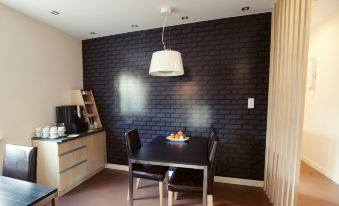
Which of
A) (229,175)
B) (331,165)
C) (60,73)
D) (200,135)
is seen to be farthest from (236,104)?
(60,73)

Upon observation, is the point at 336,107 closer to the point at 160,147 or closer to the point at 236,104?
the point at 236,104

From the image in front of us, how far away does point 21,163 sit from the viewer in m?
1.54

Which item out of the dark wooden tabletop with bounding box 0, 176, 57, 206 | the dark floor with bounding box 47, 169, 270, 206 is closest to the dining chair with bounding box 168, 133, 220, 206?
the dark floor with bounding box 47, 169, 270, 206

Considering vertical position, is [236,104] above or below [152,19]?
below

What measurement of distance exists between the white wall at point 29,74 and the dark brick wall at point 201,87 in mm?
642

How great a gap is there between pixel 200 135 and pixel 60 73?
8.54 feet

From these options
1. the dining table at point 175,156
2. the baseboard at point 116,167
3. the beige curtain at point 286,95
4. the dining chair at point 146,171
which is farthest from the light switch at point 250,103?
the baseboard at point 116,167

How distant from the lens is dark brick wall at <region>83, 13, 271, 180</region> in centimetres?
263

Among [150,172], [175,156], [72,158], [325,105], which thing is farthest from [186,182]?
[325,105]

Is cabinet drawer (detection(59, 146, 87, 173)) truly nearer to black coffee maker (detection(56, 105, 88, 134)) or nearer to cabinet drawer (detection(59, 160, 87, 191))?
cabinet drawer (detection(59, 160, 87, 191))

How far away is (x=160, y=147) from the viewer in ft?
7.52

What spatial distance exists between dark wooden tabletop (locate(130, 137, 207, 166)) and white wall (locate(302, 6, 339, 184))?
2232 mm

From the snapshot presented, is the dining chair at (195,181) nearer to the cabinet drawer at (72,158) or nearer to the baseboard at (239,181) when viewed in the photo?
the baseboard at (239,181)

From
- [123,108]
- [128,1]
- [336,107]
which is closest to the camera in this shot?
[128,1]
